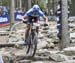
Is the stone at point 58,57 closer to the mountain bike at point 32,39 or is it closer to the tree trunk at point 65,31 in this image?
the mountain bike at point 32,39

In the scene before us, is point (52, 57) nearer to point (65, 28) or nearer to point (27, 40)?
point (27, 40)

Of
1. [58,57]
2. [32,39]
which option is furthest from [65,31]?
[58,57]

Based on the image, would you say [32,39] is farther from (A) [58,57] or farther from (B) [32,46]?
(A) [58,57]

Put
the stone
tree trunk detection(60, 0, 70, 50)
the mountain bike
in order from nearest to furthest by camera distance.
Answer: the stone → the mountain bike → tree trunk detection(60, 0, 70, 50)

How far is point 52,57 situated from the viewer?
981 centimetres

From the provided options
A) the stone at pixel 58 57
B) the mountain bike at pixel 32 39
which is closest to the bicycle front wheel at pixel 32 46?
the mountain bike at pixel 32 39

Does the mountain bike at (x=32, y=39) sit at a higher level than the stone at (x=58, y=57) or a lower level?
higher

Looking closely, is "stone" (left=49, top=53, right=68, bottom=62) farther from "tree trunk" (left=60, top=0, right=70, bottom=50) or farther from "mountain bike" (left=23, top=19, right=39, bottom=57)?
"tree trunk" (left=60, top=0, right=70, bottom=50)

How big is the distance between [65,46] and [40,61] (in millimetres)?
2114

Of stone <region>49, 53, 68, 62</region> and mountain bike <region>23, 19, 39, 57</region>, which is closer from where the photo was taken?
stone <region>49, 53, 68, 62</region>

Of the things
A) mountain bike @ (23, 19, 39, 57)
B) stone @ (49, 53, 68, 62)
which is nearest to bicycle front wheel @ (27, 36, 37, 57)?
mountain bike @ (23, 19, 39, 57)

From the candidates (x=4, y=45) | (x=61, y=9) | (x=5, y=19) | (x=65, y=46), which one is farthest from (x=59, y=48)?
(x=5, y=19)

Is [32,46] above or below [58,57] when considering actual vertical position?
above

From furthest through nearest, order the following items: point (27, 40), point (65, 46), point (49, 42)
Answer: point (49, 42)
point (65, 46)
point (27, 40)
